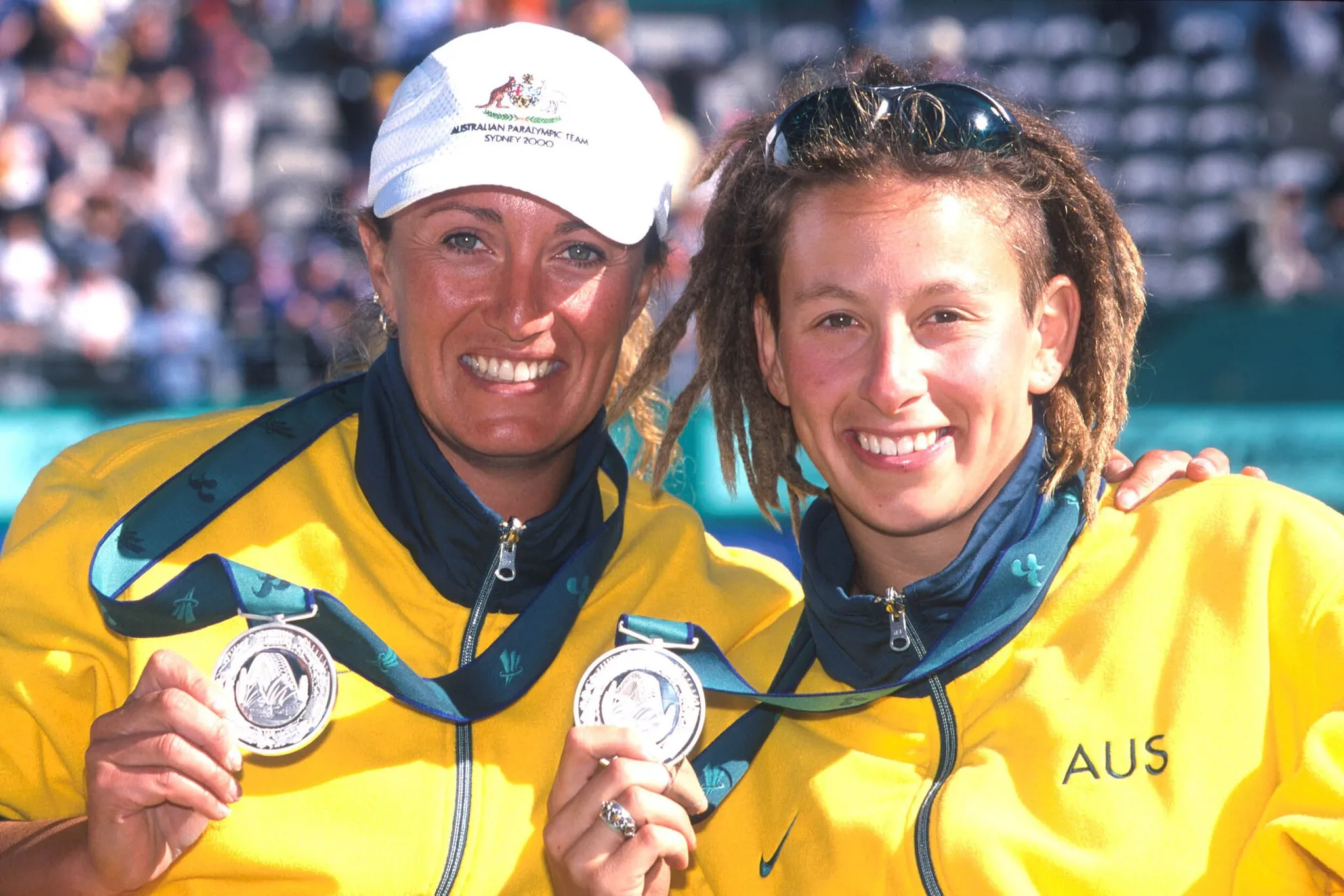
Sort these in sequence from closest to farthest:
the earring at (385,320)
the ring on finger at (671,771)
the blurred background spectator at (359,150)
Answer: the ring on finger at (671,771) < the earring at (385,320) < the blurred background spectator at (359,150)

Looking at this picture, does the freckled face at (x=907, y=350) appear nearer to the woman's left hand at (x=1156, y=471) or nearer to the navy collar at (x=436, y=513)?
the woman's left hand at (x=1156, y=471)

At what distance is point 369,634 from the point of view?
2.87 m

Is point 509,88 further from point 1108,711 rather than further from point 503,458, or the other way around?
point 1108,711

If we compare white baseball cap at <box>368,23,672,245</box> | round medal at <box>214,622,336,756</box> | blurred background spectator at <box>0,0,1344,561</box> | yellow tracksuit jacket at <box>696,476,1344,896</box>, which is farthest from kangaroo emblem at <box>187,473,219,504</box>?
blurred background spectator at <box>0,0,1344,561</box>

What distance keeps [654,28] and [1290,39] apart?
544 cm

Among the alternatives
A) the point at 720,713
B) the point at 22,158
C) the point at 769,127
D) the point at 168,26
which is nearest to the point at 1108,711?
the point at 720,713

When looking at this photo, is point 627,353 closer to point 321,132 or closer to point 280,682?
point 280,682

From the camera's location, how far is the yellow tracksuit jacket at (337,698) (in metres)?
2.85

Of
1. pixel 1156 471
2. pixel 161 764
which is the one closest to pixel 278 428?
pixel 161 764

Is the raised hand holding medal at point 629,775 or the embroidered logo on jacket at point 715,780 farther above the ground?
the raised hand holding medal at point 629,775

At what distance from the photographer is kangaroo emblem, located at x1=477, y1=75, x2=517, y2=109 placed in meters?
3.12

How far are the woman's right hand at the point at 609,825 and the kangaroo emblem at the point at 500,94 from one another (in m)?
1.27

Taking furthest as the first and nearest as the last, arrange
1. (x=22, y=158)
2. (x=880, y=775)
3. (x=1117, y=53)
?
(x=1117, y=53)
(x=22, y=158)
(x=880, y=775)

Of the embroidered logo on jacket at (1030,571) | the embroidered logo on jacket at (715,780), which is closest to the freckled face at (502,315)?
the embroidered logo on jacket at (715,780)
